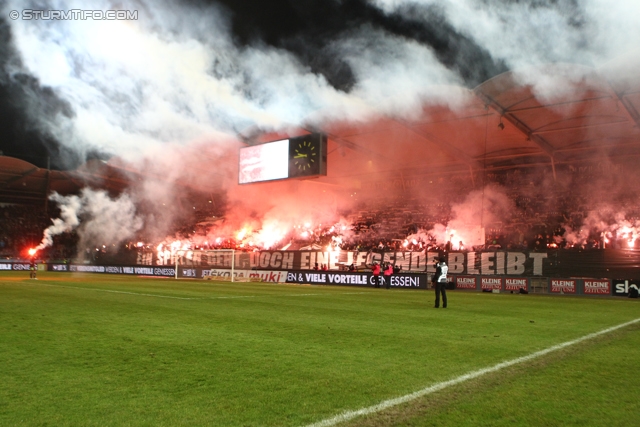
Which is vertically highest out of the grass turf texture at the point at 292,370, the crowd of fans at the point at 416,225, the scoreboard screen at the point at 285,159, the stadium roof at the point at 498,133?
the stadium roof at the point at 498,133

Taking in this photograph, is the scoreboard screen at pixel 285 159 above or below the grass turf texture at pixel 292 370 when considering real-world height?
above

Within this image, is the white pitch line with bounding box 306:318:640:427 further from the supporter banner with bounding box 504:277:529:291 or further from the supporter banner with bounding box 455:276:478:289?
the supporter banner with bounding box 455:276:478:289

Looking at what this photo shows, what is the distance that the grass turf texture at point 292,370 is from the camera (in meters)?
4.16

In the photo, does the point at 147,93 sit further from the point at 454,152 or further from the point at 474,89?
the point at 454,152

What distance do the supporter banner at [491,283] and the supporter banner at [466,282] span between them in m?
0.35

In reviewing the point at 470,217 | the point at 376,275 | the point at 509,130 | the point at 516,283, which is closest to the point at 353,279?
the point at 376,275

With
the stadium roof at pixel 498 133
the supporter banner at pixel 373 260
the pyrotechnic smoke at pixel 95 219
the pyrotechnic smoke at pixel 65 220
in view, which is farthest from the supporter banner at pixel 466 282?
the pyrotechnic smoke at pixel 65 220

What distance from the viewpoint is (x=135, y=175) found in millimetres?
43094

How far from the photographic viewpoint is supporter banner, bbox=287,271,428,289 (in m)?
26.5

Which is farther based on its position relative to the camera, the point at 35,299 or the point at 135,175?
the point at 135,175

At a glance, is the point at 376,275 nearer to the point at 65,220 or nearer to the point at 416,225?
the point at 416,225

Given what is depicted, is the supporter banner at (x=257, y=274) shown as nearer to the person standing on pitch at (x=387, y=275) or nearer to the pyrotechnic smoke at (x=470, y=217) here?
the person standing on pitch at (x=387, y=275)

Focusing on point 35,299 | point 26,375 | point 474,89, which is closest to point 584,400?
point 26,375

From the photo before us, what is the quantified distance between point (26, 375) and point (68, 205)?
163 ft
